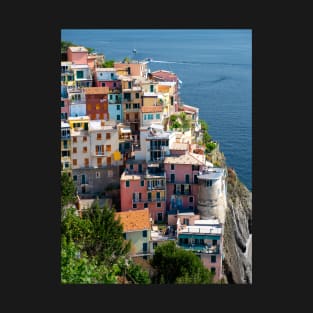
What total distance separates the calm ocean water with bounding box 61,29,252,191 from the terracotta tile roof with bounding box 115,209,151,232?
240 inches

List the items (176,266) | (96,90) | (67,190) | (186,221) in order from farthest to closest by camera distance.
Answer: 1. (96,90)
2. (67,190)
3. (186,221)
4. (176,266)

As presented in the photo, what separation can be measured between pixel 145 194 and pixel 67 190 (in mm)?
2566

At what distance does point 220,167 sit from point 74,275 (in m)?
10.8

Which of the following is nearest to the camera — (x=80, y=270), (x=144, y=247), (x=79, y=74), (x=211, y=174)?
(x=80, y=270)

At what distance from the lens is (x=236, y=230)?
31.8 meters

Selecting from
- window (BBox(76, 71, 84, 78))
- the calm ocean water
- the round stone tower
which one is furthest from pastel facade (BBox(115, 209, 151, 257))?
window (BBox(76, 71, 84, 78))

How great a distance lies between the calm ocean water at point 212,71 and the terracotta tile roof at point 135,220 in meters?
6.11

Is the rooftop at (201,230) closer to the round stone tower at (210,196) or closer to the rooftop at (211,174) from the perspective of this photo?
the round stone tower at (210,196)

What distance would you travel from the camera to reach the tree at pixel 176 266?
1050 inches

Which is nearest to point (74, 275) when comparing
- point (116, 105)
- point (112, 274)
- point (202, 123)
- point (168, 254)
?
point (112, 274)

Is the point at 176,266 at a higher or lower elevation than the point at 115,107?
lower

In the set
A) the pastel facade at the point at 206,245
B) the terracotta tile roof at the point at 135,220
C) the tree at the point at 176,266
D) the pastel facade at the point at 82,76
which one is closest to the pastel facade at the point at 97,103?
the pastel facade at the point at 82,76

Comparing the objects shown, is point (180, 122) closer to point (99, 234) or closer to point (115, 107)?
point (115, 107)

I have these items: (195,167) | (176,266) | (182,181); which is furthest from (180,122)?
(176,266)
